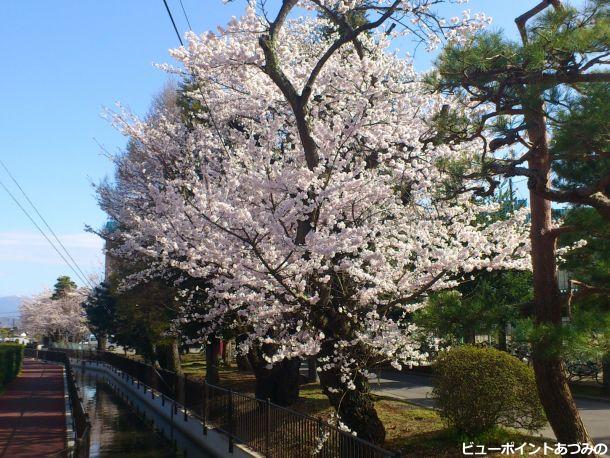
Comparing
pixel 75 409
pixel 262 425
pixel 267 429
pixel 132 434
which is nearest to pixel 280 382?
pixel 262 425

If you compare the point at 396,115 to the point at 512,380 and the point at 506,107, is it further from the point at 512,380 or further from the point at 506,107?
the point at 512,380

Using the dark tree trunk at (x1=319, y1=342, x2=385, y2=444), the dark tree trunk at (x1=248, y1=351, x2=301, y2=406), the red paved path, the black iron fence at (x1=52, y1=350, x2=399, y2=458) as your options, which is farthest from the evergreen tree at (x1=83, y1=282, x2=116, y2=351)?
the dark tree trunk at (x1=319, y1=342, x2=385, y2=444)

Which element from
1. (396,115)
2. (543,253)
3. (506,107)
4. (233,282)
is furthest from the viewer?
(396,115)

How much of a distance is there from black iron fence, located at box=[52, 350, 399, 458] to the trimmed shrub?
2522mm

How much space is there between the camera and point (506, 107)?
632cm

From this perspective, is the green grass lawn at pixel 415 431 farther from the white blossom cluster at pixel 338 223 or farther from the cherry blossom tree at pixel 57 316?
the cherry blossom tree at pixel 57 316

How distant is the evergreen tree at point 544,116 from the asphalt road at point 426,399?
3871 mm

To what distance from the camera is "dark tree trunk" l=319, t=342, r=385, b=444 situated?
28.5ft

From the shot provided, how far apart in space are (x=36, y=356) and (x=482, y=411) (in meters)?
60.7

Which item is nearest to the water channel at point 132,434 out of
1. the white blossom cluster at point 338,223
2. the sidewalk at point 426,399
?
the white blossom cluster at point 338,223

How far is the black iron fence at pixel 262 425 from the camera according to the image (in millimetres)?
6883

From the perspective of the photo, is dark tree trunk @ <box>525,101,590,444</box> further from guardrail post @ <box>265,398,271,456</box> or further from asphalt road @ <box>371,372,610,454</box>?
guardrail post @ <box>265,398,271,456</box>

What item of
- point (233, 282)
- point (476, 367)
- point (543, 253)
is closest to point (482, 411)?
point (476, 367)

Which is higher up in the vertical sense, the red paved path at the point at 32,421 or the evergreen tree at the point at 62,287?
the evergreen tree at the point at 62,287
